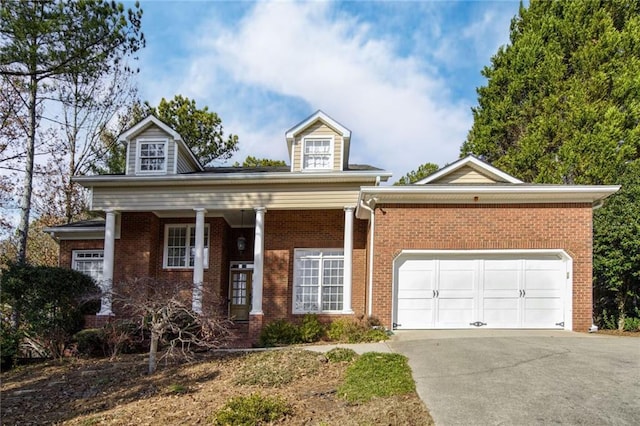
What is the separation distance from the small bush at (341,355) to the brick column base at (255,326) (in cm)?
468

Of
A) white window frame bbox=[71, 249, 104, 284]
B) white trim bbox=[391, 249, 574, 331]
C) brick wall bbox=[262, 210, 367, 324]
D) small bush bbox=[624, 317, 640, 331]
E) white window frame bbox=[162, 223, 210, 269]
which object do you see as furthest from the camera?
white window frame bbox=[71, 249, 104, 284]

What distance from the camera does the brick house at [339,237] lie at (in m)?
12.8

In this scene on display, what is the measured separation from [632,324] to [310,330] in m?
9.28

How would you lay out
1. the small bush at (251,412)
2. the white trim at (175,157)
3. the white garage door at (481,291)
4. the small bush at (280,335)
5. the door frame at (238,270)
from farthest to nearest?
the door frame at (238,270)
the white trim at (175,157)
the small bush at (280,335)
the white garage door at (481,291)
the small bush at (251,412)

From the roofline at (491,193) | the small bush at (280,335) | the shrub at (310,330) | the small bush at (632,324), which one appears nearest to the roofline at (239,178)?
the roofline at (491,193)

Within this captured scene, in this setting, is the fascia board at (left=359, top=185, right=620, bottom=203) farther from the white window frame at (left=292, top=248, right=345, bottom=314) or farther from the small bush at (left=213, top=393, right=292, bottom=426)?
the small bush at (left=213, top=393, right=292, bottom=426)

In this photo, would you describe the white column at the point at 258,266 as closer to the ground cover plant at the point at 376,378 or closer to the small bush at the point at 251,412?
the ground cover plant at the point at 376,378

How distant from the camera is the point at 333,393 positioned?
7.49 meters

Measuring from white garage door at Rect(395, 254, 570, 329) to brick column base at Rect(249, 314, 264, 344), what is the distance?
3.85 metres

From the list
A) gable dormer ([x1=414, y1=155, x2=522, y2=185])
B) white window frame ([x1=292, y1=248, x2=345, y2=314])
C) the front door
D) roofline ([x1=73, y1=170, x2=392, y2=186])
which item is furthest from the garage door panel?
the front door

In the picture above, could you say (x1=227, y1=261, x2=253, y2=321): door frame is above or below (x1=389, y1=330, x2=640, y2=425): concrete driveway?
above

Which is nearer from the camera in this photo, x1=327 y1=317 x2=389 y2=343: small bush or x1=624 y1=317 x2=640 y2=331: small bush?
x1=327 y1=317 x2=389 y2=343: small bush

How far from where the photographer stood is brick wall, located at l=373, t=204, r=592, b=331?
41.7ft

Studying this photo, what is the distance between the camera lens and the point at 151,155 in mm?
16078
